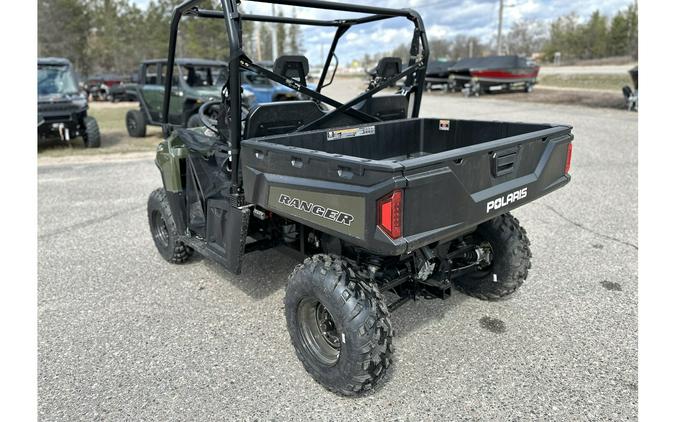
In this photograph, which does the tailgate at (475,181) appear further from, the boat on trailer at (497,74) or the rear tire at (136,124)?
the boat on trailer at (497,74)

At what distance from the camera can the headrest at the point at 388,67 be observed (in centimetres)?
360

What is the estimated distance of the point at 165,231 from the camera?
433 centimetres

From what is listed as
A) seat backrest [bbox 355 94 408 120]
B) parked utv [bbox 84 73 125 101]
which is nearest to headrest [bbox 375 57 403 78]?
seat backrest [bbox 355 94 408 120]

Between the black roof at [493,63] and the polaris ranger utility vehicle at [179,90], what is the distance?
15.1 metres

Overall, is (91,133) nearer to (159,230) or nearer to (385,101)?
(159,230)

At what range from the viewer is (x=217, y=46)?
1606 inches

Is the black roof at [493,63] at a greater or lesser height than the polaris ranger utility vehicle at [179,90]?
greater

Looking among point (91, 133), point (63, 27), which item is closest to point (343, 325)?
point (91, 133)

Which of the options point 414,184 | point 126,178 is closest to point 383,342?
point 414,184

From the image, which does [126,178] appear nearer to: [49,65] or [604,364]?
[49,65]

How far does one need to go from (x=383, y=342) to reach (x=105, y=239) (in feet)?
12.2

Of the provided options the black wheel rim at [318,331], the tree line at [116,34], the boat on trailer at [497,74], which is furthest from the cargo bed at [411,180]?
the tree line at [116,34]

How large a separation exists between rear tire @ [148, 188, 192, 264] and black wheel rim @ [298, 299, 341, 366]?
1.70 meters

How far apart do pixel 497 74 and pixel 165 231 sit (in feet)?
68.3
